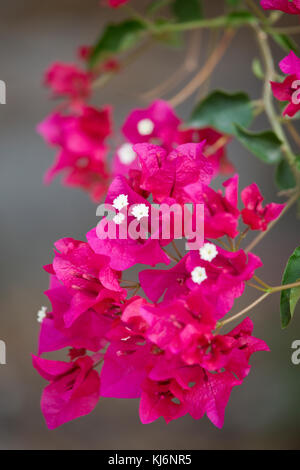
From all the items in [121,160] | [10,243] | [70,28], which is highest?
[70,28]

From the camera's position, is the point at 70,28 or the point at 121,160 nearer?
the point at 121,160

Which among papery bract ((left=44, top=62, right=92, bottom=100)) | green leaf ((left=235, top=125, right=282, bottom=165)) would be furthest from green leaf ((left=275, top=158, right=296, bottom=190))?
papery bract ((left=44, top=62, right=92, bottom=100))

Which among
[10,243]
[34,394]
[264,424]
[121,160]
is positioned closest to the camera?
[121,160]

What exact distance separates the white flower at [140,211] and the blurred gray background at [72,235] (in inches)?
45.7

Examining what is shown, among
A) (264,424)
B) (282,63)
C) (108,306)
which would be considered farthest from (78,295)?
(264,424)

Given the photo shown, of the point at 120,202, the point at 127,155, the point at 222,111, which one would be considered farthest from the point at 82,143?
the point at 120,202

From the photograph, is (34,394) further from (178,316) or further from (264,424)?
(178,316)

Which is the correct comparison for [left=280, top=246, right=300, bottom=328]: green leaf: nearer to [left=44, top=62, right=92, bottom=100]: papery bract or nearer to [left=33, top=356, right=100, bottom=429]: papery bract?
[left=33, top=356, right=100, bottom=429]: papery bract

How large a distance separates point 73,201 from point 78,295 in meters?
1.44

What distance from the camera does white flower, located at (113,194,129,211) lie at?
49 centimetres

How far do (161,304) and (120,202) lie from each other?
0.33 feet

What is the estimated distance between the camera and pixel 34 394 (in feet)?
5.53

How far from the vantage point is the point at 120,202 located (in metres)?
0.49

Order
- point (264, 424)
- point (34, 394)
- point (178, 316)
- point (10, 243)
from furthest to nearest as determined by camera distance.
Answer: point (10, 243) → point (34, 394) → point (264, 424) → point (178, 316)
